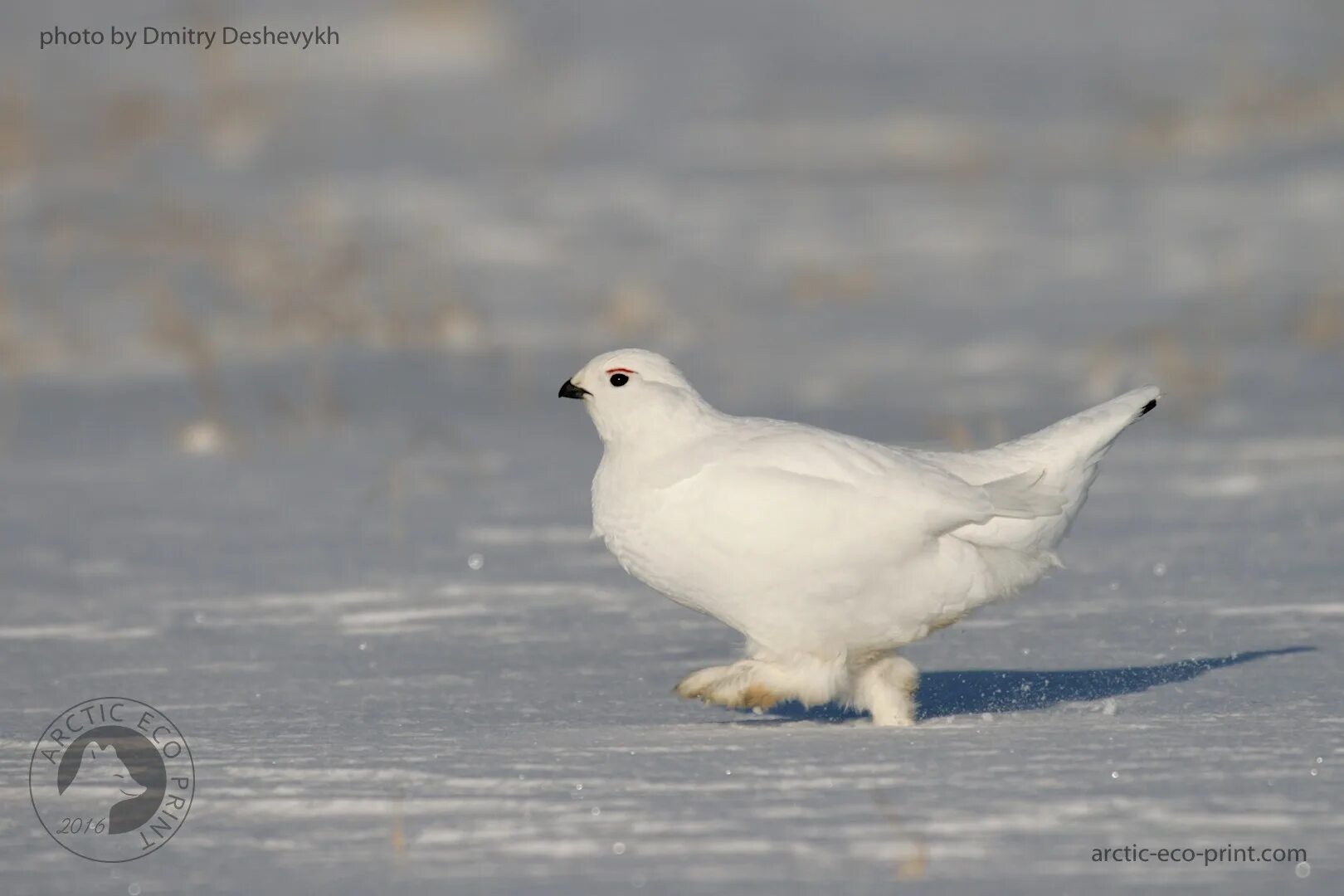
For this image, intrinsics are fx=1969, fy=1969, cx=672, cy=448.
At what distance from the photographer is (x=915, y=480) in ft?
12.4

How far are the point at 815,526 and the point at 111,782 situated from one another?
52.9 inches

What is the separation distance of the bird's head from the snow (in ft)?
1.92

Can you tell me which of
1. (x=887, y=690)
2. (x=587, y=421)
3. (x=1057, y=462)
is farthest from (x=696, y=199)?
(x=887, y=690)

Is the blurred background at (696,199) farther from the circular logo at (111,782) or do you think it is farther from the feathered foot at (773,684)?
the circular logo at (111,782)

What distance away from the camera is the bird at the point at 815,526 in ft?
12.2

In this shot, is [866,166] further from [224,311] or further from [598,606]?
[598,606]

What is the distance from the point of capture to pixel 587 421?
843 centimetres

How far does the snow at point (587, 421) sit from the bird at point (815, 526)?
0.68 feet

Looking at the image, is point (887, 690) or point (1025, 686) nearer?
point (887, 690)

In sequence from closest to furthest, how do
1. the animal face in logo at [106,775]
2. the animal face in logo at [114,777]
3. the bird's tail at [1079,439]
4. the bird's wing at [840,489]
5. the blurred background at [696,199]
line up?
the animal face in logo at [114,777] < the animal face in logo at [106,775] < the bird's wing at [840,489] < the bird's tail at [1079,439] < the blurred background at [696,199]

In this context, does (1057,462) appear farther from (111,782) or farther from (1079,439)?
(111,782)

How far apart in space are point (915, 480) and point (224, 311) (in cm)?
653

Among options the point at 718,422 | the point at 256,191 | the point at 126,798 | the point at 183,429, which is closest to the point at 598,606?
the point at 718,422

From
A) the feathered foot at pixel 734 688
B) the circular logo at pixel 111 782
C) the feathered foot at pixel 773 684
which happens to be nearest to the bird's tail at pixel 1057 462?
the feathered foot at pixel 773 684
